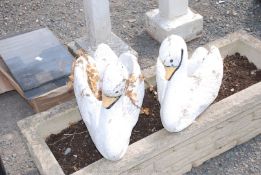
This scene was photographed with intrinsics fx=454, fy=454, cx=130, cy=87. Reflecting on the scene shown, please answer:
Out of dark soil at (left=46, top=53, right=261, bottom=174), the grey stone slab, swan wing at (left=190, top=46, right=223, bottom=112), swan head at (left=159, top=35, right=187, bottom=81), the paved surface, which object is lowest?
the paved surface

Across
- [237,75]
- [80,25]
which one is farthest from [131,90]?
[80,25]

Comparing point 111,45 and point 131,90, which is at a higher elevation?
point 131,90

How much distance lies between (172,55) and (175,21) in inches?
46.1

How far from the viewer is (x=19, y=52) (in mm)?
2938

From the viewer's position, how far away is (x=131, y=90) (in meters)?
2.05

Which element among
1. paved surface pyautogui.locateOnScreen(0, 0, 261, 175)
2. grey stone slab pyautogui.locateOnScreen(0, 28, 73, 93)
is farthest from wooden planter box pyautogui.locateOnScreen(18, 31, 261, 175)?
grey stone slab pyautogui.locateOnScreen(0, 28, 73, 93)

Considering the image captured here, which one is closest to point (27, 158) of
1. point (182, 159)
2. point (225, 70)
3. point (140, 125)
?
point (140, 125)

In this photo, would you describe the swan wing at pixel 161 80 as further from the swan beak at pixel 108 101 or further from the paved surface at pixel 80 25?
the paved surface at pixel 80 25

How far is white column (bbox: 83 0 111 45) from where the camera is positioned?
2.83 meters

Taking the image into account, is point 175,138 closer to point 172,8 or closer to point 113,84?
point 113,84

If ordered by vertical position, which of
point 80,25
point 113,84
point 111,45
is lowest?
point 80,25

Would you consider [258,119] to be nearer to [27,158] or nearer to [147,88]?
[147,88]

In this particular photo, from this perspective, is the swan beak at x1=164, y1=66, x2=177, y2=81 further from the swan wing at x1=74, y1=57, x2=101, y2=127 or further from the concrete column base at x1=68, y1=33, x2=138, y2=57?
the concrete column base at x1=68, y1=33, x2=138, y2=57

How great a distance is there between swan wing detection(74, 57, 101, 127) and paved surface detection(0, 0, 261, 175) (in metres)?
0.61
